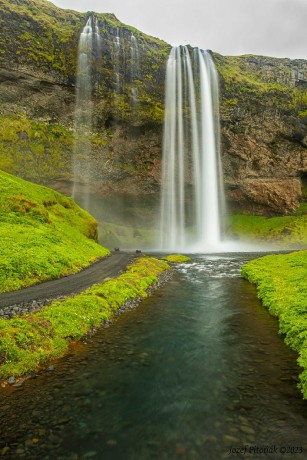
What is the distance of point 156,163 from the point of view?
83.4 m

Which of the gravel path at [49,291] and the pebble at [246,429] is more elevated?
the gravel path at [49,291]

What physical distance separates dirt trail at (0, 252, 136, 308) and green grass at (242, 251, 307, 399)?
12704 mm

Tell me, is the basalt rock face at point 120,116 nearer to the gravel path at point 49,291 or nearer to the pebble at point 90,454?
the gravel path at point 49,291

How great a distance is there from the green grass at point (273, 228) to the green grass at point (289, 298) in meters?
56.3

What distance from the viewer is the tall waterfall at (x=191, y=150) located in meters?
80.7

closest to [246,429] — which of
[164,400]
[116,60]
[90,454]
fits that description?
[164,400]

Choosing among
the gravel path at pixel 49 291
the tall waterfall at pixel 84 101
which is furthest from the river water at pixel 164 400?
the tall waterfall at pixel 84 101

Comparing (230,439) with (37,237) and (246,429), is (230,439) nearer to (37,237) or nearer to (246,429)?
(246,429)

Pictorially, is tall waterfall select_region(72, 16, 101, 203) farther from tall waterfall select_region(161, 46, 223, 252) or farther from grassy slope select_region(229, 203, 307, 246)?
grassy slope select_region(229, 203, 307, 246)

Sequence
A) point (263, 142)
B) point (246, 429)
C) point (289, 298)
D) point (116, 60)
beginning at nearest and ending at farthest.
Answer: point (246, 429), point (289, 298), point (116, 60), point (263, 142)

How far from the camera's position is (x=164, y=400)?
9328 millimetres

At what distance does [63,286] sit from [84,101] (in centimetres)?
6571

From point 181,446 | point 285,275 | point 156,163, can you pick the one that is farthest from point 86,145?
point 181,446

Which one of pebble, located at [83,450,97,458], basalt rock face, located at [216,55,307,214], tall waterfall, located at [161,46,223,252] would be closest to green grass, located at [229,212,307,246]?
basalt rock face, located at [216,55,307,214]
